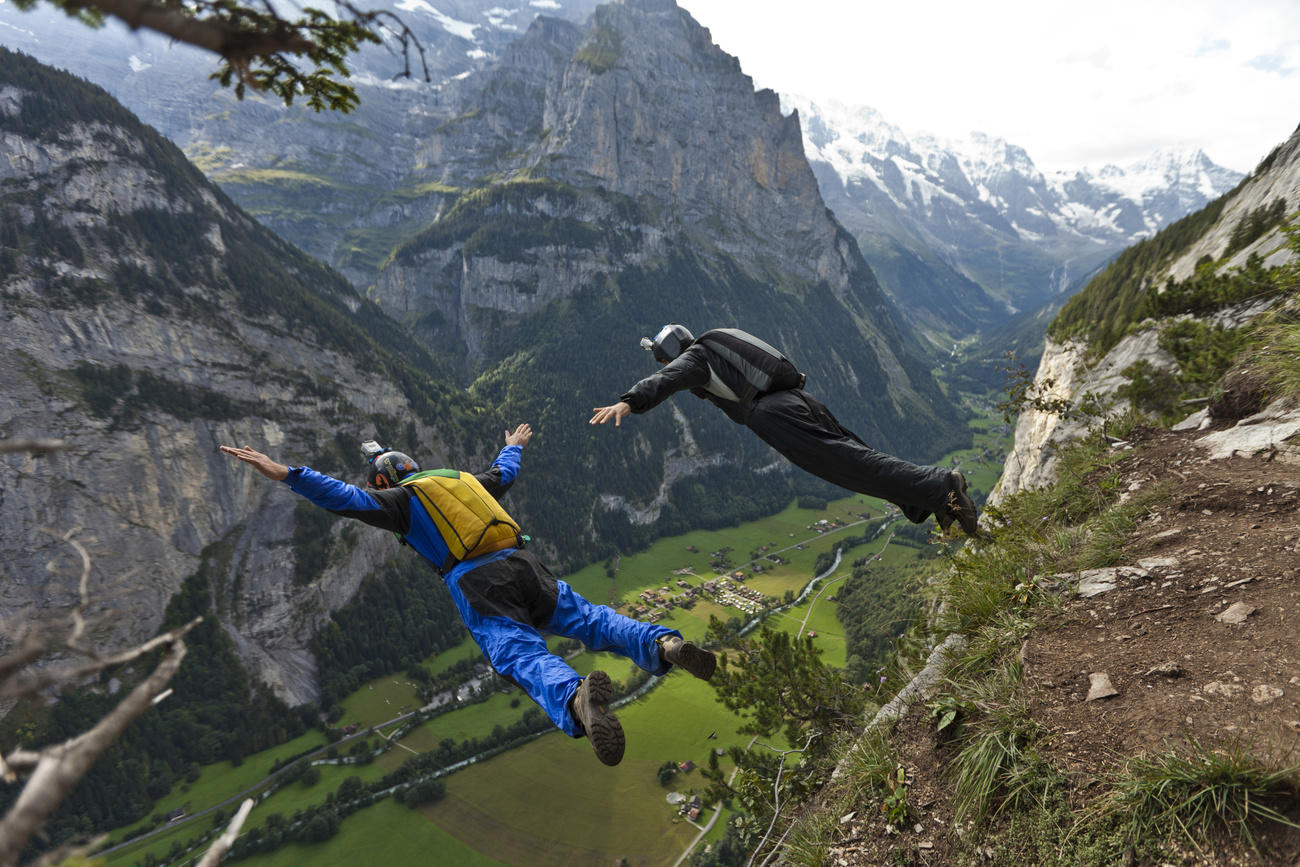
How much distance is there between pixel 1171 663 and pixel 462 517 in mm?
7772

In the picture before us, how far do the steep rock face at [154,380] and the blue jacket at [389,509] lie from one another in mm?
107490

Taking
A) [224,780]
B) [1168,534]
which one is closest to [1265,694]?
[1168,534]

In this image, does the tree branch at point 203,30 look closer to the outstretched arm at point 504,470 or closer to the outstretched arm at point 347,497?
the outstretched arm at point 347,497

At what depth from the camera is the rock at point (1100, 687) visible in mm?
5334

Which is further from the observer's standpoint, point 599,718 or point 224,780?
point 224,780

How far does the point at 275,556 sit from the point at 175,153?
3982 inches

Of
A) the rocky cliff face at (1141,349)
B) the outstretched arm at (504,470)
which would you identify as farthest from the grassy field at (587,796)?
the outstretched arm at (504,470)

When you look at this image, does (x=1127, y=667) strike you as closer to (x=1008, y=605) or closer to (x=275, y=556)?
(x=1008, y=605)

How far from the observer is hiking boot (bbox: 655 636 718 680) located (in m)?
7.08

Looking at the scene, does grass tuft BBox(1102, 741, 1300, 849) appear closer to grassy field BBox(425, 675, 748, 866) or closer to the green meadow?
the green meadow

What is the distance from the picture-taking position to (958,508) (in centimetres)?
779

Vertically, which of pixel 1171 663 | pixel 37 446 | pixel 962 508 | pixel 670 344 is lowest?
pixel 1171 663

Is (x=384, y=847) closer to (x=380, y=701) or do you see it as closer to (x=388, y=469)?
(x=380, y=701)

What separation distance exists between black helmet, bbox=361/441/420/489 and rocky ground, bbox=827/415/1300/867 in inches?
296
